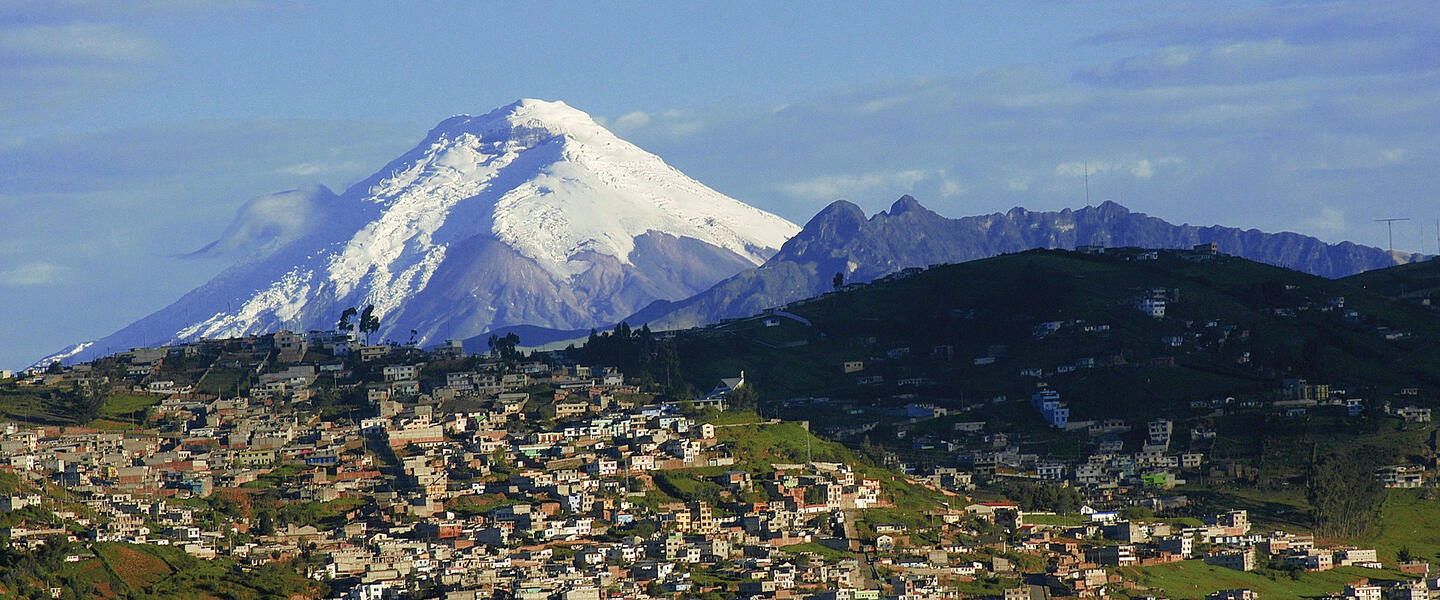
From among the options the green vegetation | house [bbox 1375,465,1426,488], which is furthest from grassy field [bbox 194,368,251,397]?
house [bbox 1375,465,1426,488]

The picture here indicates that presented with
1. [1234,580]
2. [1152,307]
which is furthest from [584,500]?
[1152,307]

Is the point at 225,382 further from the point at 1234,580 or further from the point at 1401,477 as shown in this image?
the point at 1401,477

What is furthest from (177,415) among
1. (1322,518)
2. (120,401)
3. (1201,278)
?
(1201,278)

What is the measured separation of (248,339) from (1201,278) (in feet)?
257

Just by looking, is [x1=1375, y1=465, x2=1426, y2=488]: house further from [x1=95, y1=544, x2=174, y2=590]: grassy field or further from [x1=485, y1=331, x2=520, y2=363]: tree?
[x1=95, y1=544, x2=174, y2=590]: grassy field

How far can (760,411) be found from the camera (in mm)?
159250

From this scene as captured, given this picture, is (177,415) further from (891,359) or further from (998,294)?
(998,294)

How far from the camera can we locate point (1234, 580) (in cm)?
11281

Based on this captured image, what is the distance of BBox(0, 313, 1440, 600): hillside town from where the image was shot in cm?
10606

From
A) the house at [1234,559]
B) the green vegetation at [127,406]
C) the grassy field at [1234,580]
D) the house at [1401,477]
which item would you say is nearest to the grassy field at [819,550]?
the grassy field at [1234,580]

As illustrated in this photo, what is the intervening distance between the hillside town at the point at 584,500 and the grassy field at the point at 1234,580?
86 cm

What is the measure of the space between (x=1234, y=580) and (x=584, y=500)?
32.8 meters

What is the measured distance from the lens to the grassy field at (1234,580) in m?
110

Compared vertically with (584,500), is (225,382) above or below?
above
